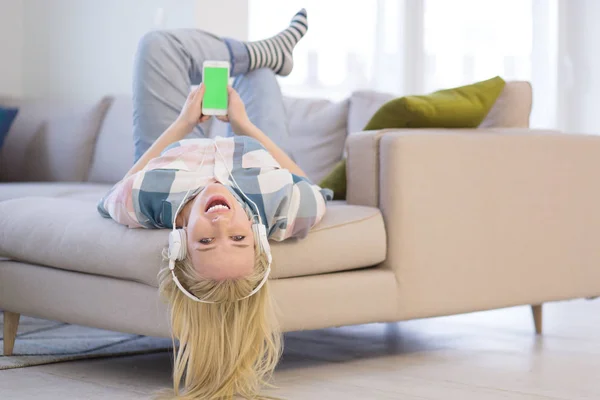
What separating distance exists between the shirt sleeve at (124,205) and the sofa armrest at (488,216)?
660mm

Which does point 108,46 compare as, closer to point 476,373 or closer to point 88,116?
point 88,116

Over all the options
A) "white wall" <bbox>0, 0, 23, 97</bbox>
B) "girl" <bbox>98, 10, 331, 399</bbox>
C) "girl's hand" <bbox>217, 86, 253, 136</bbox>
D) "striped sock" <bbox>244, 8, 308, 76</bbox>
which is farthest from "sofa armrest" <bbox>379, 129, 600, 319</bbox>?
"white wall" <bbox>0, 0, 23, 97</bbox>

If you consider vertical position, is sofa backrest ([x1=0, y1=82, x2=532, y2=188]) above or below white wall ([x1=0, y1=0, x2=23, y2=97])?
below

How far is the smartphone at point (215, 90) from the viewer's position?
2.32 metres

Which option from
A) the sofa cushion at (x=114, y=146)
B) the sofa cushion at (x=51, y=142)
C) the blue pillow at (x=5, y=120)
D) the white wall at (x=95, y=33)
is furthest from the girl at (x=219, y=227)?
the white wall at (x=95, y=33)

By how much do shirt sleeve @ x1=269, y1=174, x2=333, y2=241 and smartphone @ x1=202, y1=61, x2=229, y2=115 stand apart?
31 cm

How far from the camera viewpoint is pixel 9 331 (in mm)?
2396

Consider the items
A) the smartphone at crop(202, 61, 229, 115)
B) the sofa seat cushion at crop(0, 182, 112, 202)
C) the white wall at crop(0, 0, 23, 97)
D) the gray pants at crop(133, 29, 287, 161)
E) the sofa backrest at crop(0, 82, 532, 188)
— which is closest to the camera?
the smartphone at crop(202, 61, 229, 115)

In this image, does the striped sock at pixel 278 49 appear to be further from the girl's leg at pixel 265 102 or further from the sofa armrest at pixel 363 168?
the sofa armrest at pixel 363 168

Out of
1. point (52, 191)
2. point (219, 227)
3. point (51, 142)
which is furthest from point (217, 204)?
point (51, 142)

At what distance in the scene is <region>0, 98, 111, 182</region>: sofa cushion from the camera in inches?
147

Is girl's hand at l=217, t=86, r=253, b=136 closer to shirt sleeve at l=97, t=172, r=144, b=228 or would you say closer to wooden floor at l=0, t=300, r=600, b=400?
shirt sleeve at l=97, t=172, r=144, b=228

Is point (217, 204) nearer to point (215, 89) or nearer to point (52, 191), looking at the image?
point (215, 89)

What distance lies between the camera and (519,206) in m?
2.57
